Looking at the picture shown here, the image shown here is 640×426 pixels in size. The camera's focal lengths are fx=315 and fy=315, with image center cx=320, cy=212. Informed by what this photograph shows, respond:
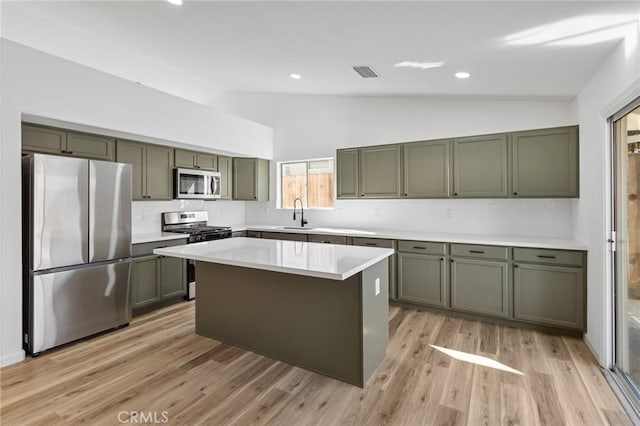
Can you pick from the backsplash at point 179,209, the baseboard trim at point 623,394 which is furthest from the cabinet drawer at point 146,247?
the baseboard trim at point 623,394

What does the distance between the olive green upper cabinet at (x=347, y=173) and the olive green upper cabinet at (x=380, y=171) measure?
101 millimetres

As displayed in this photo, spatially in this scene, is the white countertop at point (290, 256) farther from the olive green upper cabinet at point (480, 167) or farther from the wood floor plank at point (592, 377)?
the olive green upper cabinet at point (480, 167)

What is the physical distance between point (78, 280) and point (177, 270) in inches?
47.0

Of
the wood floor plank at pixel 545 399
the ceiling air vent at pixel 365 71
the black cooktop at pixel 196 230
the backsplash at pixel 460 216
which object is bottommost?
the wood floor plank at pixel 545 399

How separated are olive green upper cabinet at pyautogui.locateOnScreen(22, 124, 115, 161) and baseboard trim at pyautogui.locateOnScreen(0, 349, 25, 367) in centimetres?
180

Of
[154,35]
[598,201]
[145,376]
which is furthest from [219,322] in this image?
[598,201]

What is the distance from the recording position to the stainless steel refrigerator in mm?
2711

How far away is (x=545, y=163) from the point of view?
134 inches

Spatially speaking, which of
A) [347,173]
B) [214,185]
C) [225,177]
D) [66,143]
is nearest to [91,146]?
[66,143]

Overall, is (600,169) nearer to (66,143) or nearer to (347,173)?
(347,173)

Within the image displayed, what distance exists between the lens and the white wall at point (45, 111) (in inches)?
101

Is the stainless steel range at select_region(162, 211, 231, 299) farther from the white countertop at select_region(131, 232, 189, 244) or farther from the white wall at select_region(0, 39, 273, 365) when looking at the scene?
the white wall at select_region(0, 39, 273, 365)

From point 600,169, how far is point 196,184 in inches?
180

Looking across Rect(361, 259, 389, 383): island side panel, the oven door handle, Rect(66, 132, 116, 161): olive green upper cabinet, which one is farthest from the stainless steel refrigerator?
Rect(361, 259, 389, 383): island side panel
